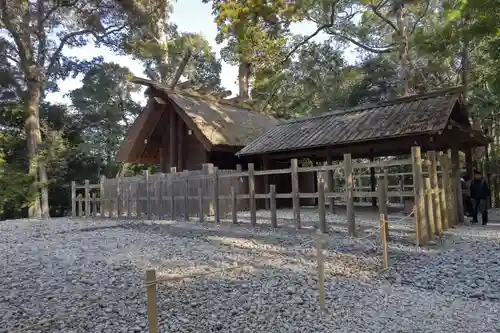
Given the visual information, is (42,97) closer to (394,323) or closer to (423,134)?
(423,134)

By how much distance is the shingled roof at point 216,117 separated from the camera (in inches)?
660

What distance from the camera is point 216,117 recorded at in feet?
60.5

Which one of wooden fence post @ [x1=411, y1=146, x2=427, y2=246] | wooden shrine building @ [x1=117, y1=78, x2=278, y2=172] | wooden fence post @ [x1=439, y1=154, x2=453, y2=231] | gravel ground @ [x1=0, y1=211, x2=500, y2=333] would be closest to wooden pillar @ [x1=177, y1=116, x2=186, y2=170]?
wooden shrine building @ [x1=117, y1=78, x2=278, y2=172]

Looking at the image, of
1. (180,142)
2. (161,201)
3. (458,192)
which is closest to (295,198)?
(458,192)

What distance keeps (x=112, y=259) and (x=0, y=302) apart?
7.46 feet

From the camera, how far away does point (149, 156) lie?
21734mm

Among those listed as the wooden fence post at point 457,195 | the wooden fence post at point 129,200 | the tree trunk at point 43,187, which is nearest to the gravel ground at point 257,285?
the wooden fence post at point 457,195

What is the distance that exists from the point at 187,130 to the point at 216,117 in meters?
1.75

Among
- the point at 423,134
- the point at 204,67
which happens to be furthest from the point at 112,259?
the point at 204,67

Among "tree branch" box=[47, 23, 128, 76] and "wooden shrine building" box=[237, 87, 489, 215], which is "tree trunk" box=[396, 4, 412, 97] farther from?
"tree branch" box=[47, 23, 128, 76]

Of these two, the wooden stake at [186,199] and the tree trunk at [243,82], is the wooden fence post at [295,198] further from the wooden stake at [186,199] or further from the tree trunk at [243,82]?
the tree trunk at [243,82]

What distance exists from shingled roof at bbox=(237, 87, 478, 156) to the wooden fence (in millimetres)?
1171

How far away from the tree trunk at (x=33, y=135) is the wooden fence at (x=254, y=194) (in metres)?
4.09

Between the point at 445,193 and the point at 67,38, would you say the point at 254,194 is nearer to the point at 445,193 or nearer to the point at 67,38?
the point at 445,193
